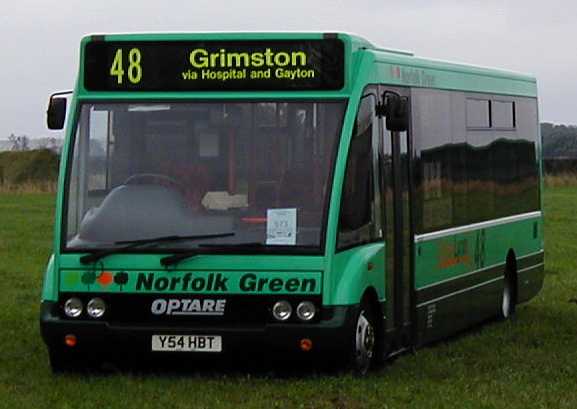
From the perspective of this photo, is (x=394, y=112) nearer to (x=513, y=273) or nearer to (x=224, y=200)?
(x=224, y=200)

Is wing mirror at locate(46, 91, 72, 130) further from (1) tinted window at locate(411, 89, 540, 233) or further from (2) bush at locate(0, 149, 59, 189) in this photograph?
(2) bush at locate(0, 149, 59, 189)

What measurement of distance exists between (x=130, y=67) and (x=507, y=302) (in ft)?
22.9

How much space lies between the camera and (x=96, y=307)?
45.7 feet

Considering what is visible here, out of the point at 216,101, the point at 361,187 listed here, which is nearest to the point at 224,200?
the point at 216,101

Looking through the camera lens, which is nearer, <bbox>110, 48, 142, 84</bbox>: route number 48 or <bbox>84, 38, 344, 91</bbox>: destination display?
<bbox>84, 38, 344, 91</bbox>: destination display

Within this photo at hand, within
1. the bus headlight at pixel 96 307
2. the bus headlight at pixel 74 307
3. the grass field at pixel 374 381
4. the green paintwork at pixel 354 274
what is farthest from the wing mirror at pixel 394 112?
the bus headlight at pixel 74 307

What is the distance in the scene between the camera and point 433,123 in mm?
16922

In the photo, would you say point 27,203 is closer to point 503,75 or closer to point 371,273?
point 503,75

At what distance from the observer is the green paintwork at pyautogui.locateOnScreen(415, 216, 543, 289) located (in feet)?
53.6

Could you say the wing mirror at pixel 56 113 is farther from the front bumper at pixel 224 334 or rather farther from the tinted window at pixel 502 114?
the tinted window at pixel 502 114

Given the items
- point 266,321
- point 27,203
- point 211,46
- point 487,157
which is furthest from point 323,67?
point 27,203

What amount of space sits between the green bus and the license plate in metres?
0.01

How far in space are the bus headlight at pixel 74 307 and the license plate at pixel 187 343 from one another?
59 centimetres

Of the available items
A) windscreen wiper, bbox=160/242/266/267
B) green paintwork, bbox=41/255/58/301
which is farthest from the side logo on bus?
green paintwork, bbox=41/255/58/301
